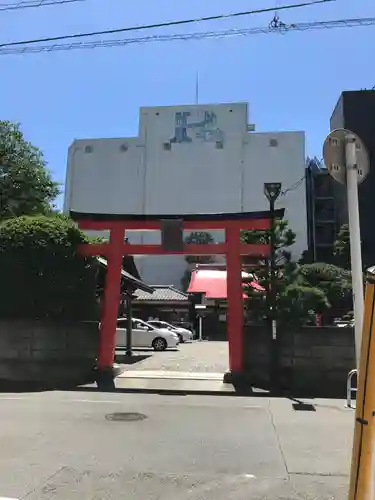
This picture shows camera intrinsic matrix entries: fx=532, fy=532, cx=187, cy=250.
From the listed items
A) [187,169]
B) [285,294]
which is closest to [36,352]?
[285,294]

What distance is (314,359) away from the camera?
1302 centimetres

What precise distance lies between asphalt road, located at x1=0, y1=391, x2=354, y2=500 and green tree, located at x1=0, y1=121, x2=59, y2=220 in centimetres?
1462

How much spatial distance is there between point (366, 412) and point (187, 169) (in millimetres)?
75245

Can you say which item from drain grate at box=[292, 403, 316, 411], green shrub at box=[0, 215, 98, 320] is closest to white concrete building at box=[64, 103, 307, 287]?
green shrub at box=[0, 215, 98, 320]

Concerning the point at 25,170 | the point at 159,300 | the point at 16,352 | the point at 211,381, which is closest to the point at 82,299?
the point at 16,352

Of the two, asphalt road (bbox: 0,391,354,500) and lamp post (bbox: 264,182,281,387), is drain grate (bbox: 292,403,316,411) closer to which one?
asphalt road (bbox: 0,391,354,500)

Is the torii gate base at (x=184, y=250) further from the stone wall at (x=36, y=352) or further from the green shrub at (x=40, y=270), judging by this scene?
the stone wall at (x=36, y=352)

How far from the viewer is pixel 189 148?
7812cm

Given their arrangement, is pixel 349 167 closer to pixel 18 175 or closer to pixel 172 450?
pixel 172 450

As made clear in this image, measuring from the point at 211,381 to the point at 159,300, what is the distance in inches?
1450

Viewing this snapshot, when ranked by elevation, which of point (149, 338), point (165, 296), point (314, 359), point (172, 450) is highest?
point (165, 296)

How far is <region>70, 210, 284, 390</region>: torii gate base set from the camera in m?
13.8

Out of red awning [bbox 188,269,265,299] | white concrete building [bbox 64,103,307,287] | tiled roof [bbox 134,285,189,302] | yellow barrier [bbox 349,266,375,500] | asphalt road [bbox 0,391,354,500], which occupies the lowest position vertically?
asphalt road [bbox 0,391,354,500]

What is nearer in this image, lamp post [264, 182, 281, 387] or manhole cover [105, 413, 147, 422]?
manhole cover [105, 413, 147, 422]
